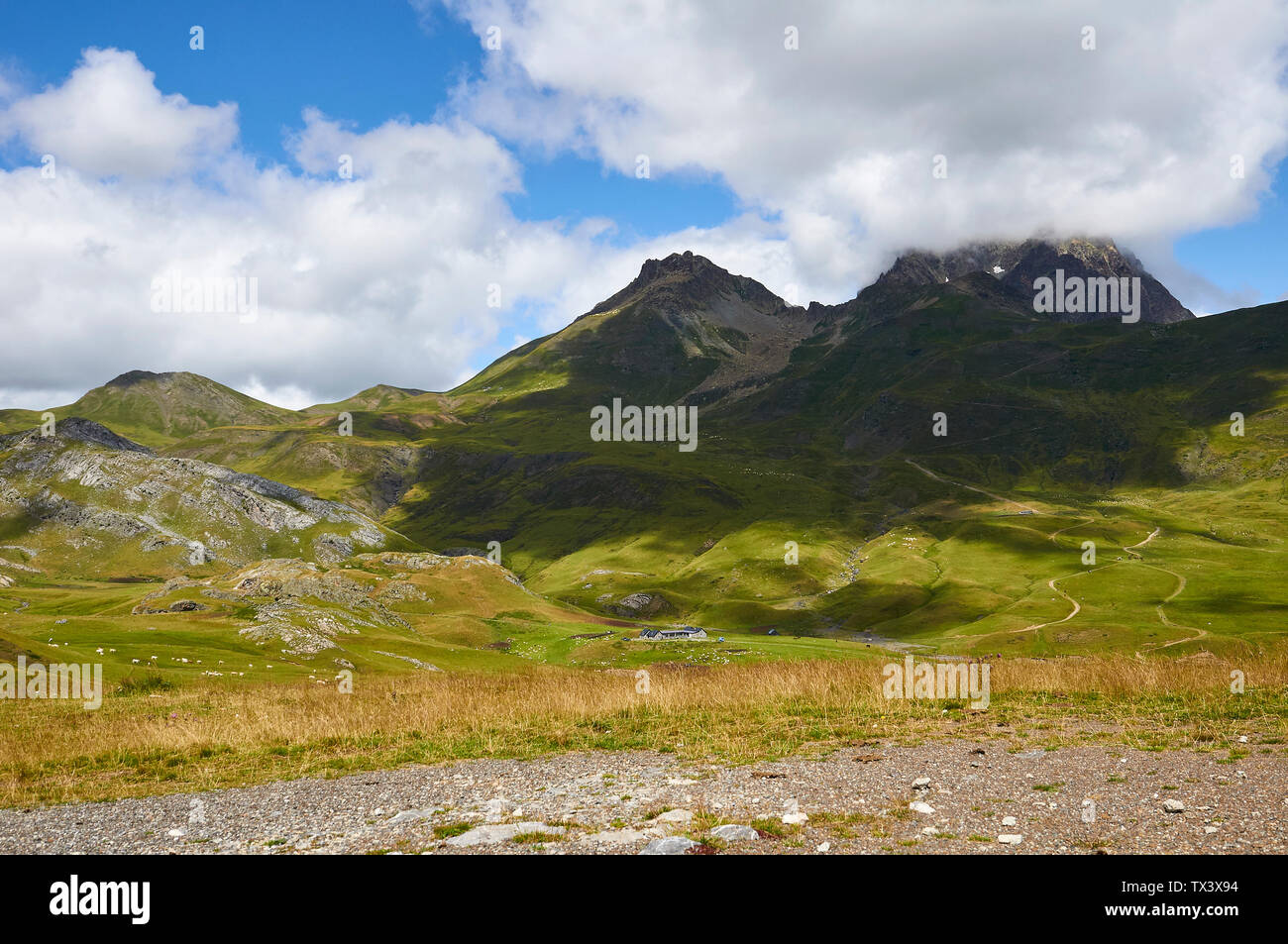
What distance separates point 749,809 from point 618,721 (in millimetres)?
12479

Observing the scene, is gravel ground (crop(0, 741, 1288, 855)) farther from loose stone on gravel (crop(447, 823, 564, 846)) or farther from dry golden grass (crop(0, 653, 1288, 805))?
dry golden grass (crop(0, 653, 1288, 805))

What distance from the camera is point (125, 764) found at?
22828 millimetres

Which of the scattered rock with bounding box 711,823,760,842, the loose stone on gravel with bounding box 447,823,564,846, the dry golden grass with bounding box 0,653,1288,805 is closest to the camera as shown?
the scattered rock with bounding box 711,823,760,842

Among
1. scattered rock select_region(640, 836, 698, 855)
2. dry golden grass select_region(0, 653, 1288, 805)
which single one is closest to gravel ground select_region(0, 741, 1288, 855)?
scattered rock select_region(640, 836, 698, 855)

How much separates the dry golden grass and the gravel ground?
7.59 feet

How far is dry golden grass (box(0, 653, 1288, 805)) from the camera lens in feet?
70.4

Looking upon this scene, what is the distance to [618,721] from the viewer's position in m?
26.8

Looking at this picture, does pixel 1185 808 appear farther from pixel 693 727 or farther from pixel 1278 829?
pixel 693 727

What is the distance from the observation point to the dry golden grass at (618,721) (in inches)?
845

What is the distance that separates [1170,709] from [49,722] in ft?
135

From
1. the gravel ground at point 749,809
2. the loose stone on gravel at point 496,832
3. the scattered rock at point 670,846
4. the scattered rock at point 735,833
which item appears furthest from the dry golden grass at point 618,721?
the scattered rock at point 670,846
